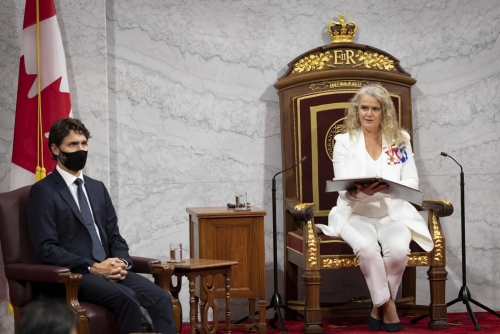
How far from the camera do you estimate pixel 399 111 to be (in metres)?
6.22

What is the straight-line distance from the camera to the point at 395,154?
19.1 feet

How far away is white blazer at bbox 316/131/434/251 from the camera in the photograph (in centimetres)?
560

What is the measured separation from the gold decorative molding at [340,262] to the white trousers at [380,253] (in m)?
0.09

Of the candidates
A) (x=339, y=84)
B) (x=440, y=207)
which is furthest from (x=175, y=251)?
(x=339, y=84)

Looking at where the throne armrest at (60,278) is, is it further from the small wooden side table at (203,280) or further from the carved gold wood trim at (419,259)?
the carved gold wood trim at (419,259)

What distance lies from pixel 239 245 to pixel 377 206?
1.04m

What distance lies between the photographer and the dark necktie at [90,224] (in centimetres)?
441

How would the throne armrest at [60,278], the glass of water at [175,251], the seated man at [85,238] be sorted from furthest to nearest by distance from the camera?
the glass of water at [175,251] → the seated man at [85,238] → the throne armrest at [60,278]

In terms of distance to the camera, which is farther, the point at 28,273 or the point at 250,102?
the point at 250,102

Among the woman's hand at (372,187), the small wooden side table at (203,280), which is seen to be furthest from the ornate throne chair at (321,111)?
the small wooden side table at (203,280)

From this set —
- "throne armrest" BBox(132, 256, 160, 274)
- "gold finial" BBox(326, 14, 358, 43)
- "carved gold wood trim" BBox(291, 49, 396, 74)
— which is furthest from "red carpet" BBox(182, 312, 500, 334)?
"gold finial" BBox(326, 14, 358, 43)

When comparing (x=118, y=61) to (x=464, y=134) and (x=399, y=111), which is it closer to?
(x=399, y=111)

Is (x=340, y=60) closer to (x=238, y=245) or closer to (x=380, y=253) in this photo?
(x=380, y=253)

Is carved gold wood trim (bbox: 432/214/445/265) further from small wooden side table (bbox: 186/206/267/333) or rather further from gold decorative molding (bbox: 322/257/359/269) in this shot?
small wooden side table (bbox: 186/206/267/333)
